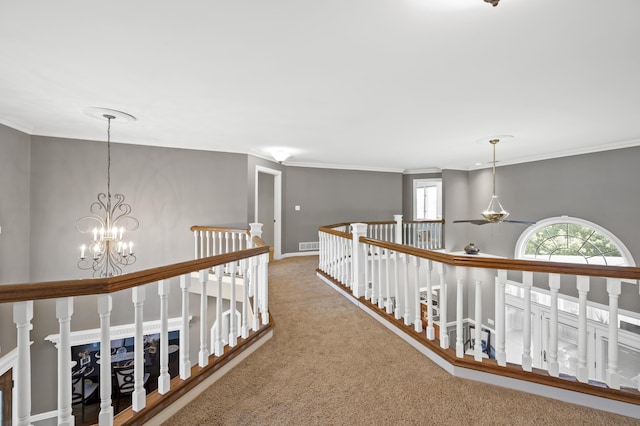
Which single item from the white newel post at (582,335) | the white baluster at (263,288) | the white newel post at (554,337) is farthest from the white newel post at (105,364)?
the white newel post at (582,335)

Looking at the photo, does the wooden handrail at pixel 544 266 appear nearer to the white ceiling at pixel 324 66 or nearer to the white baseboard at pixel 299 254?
the white ceiling at pixel 324 66

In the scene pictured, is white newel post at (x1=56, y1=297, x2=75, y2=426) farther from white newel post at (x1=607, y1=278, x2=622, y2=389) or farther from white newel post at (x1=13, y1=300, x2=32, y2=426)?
white newel post at (x1=607, y1=278, x2=622, y2=389)

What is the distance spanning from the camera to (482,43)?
192cm

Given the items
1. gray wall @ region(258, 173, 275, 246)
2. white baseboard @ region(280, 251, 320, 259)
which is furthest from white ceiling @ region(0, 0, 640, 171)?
white baseboard @ region(280, 251, 320, 259)

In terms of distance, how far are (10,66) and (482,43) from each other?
3.63 meters

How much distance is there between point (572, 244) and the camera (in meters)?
5.52

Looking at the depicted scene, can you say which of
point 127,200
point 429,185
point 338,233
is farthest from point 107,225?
point 429,185

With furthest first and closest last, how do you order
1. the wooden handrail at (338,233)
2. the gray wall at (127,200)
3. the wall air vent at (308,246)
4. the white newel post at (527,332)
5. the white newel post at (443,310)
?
1. the wall air vent at (308,246)
2. the gray wall at (127,200)
3. the wooden handrail at (338,233)
4. the white newel post at (443,310)
5. the white newel post at (527,332)

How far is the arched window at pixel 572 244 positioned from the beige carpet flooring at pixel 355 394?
4393 millimetres

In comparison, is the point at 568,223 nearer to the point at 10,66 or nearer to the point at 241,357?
the point at 241,357

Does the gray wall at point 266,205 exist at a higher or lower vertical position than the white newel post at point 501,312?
higher

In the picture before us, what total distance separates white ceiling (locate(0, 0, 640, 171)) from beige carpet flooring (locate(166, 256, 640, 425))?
234 centimetres

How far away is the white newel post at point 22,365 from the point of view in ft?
3.84

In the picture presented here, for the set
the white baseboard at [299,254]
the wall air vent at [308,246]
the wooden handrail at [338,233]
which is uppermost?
the wooden handrail at [338,233]
